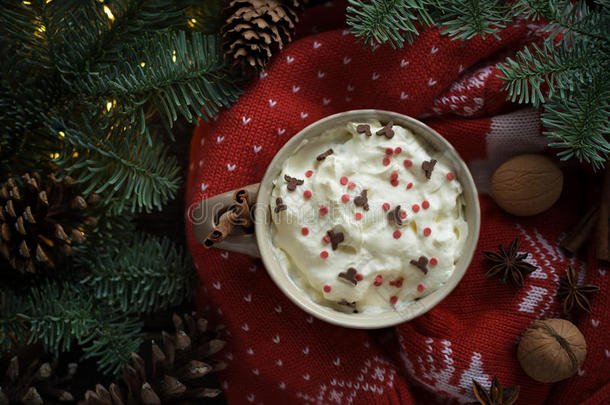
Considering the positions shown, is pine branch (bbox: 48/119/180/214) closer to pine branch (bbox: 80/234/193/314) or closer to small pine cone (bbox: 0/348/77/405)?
pine branch (bbox: 80/234/193/314)

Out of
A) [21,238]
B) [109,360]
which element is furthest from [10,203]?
[109,360]

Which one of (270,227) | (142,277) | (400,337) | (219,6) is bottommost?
(400,337)

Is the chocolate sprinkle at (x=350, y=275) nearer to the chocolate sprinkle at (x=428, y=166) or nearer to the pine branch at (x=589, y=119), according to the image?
the chocolate sprinkle at (x=428, y=166)

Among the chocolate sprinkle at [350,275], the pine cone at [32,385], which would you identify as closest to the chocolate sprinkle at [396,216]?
the chocolate sprinkle at [350,275]

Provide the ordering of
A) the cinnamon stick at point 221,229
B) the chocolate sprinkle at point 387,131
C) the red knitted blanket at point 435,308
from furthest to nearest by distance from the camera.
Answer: the red knitted blanket at point 435,308
the chocolate sprinkle at point 387,131
the cinnamon stick at point 221,229

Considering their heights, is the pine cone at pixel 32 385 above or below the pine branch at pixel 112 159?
below

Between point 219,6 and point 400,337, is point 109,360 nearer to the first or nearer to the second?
point 400,337

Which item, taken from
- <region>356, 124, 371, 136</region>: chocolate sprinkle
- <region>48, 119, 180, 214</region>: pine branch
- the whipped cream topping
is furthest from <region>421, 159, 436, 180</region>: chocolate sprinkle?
<region>48, 119, 180, 214</region>: pine branch
